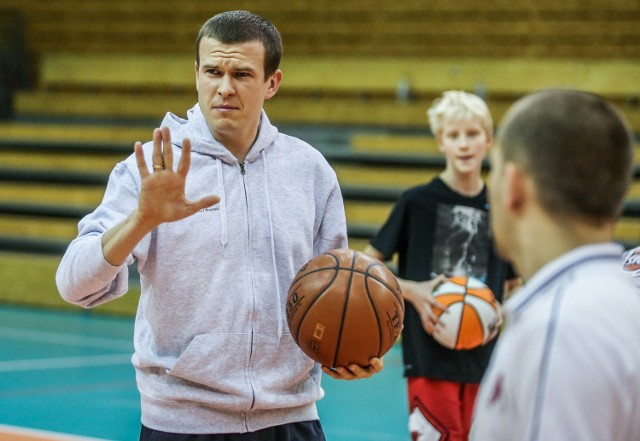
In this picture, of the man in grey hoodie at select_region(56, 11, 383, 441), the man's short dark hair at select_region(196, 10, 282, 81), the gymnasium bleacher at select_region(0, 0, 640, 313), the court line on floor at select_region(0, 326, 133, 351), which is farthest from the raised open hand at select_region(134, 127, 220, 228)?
the gymnasium bleacher at select_region(0, 0, 640, 313)

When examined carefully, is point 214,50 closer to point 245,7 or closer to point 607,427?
point 607,427

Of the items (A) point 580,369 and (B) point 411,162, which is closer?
(A) point 580,369

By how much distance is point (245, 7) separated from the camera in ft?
40.0

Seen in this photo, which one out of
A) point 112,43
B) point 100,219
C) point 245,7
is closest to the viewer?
point 100,219

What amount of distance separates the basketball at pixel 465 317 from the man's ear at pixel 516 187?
8.37 feet

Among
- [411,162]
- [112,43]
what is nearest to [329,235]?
[411,162]

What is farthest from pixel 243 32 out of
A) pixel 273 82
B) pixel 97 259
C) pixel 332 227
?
pixel 97 259

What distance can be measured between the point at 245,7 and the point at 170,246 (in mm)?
9775

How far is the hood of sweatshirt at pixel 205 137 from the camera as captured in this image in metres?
2.99

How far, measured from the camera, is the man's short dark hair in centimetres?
297

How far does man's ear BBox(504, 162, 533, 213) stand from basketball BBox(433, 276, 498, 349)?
2.55 m

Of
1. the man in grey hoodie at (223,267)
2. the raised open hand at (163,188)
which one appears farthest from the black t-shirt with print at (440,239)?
the raised open hand at (163,188)

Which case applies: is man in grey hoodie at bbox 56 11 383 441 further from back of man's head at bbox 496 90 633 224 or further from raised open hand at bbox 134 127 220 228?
back of man's head at bbox 496 90 633 224

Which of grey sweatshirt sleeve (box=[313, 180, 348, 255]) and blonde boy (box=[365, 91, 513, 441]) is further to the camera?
blonde boy (box=[365, 91, 513, 441])
